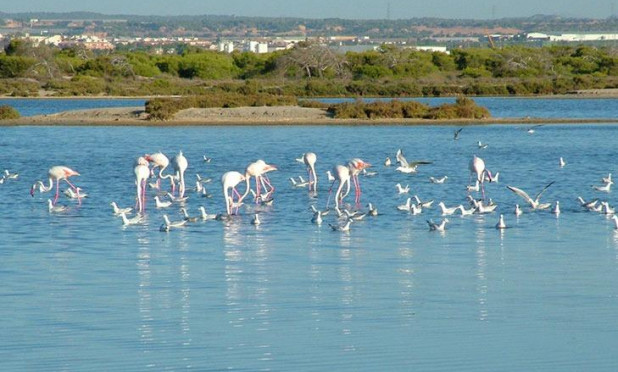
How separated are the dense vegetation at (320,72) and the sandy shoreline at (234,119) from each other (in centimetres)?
1894

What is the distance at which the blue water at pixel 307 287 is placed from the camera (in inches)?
367

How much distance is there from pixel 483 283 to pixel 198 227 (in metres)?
5.46

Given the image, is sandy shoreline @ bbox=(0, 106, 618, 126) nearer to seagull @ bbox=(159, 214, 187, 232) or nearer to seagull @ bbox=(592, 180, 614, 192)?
seagull @ bbox=(592, 180, 614, 192)

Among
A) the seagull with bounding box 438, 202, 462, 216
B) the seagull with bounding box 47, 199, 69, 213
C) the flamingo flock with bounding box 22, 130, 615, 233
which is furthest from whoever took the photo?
the seagull with bounding box 47, 199, 69, 213

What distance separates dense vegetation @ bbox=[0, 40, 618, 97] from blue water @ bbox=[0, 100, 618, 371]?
40027 millimetres

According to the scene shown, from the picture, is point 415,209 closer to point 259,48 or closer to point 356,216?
point 356,216

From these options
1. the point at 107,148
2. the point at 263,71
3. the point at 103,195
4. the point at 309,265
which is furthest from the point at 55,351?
the point at 263,71

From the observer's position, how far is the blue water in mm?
9320

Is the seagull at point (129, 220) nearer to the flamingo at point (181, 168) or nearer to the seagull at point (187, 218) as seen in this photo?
the seagull at point (187, 218)

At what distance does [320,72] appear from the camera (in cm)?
7362

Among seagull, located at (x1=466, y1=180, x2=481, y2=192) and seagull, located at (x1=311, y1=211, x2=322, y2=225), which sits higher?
seagull, located at (x1=311, y1=211, x2=322, y2=225)

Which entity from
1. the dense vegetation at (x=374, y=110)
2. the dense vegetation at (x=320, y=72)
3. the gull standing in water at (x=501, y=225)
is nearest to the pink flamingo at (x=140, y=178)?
the gull standing in water at (x=501, y=225)

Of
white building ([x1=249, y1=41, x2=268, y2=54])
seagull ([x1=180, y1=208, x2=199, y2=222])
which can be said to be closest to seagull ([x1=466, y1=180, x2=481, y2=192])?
seagull ([x1=180, y1=208, x2=199, y2=222])

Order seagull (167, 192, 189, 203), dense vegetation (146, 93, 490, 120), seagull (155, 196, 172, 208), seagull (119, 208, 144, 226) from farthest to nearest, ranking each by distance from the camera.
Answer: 1. dense vegetation (146, 93, 490, 120)
2. seagull (167, 192, 189, 203)
3. seagull (155, 196, 172, 208)
4. seagull (119, 208, 144, 226)
